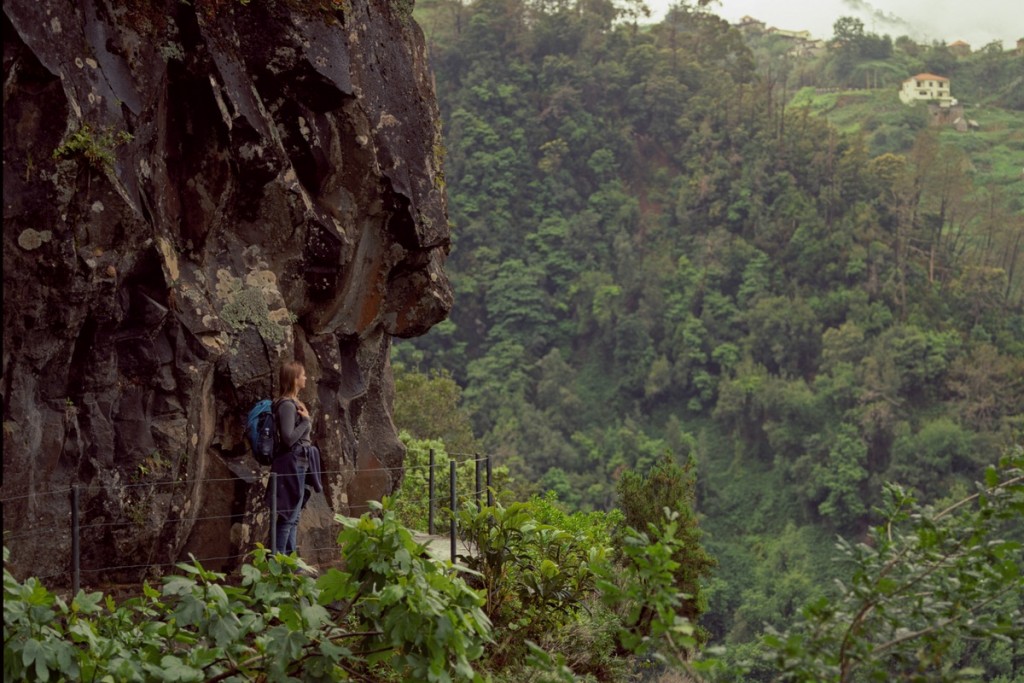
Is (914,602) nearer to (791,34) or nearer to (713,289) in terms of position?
(713,289)

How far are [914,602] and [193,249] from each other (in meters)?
5.34

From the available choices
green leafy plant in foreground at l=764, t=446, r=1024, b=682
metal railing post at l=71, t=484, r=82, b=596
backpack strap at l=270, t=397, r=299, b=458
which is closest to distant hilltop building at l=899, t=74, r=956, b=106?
backpack strap at l=270, t=397, r=299, b=458

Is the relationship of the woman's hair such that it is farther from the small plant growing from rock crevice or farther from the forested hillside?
the forested hillside

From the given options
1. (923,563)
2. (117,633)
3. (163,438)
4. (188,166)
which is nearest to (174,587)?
(117,633)

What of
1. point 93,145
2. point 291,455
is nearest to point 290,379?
point 291,455

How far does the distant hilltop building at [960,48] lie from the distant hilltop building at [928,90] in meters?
7.06

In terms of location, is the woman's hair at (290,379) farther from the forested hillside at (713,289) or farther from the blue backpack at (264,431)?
the forested hillside at (713,289)

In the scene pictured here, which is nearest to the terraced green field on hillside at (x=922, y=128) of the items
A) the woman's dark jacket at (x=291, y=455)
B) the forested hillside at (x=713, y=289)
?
the forested hillside at (x=713, y=289)

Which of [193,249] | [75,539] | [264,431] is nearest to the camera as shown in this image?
[75,539]

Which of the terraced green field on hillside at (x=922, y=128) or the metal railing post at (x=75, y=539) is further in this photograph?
the terraced green field on hillside at (x=922, y=128)

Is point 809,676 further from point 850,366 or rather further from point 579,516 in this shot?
point 850,366

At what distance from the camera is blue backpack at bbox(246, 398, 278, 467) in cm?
759

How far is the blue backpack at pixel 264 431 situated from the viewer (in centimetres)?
759

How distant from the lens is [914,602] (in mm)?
4168
